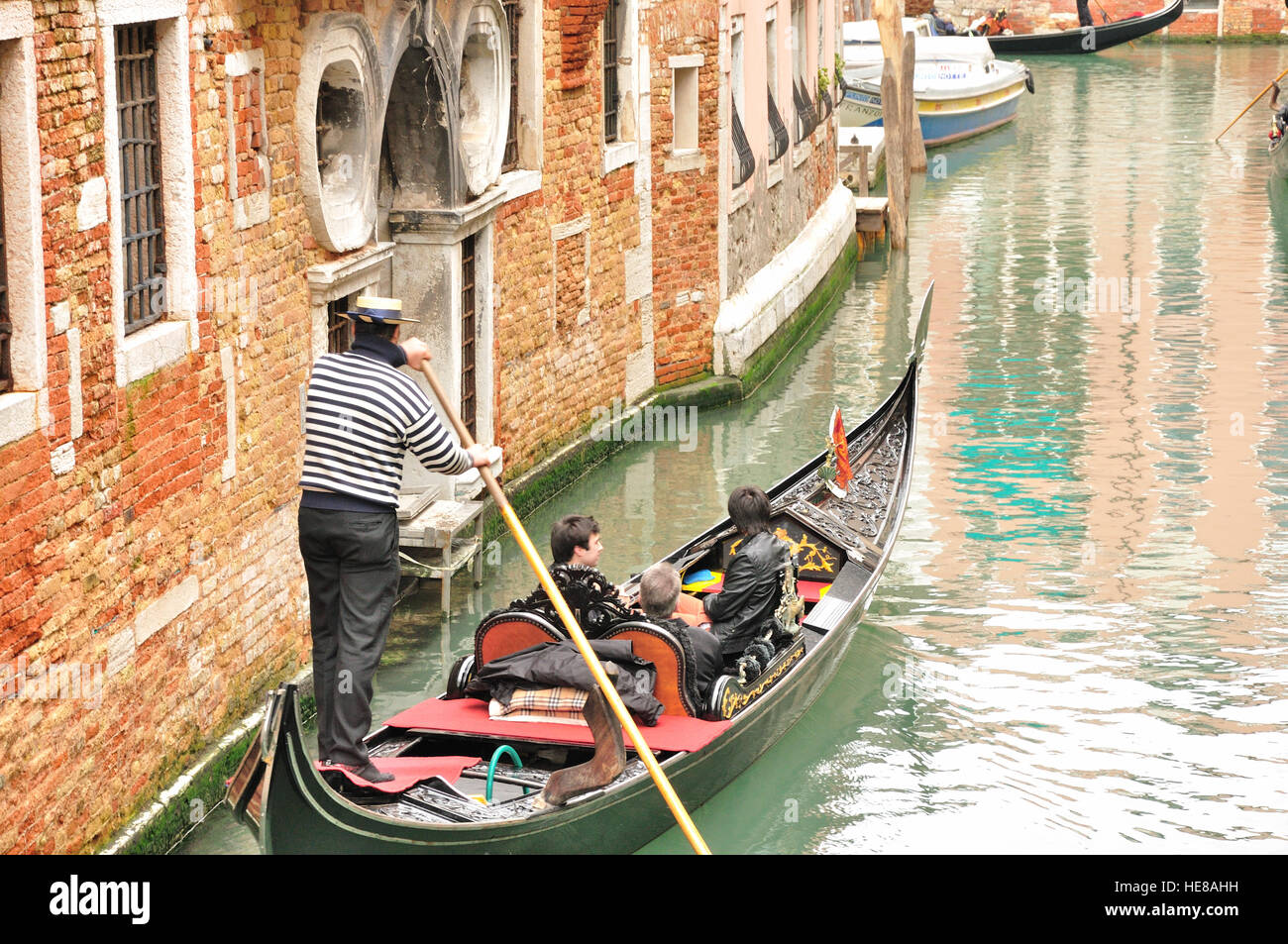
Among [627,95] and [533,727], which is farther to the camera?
[627,95]

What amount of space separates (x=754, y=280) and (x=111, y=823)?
7.98 meters

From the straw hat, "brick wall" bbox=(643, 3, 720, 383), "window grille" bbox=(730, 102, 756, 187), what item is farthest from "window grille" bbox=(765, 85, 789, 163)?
the straw hat

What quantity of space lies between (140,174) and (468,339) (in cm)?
306

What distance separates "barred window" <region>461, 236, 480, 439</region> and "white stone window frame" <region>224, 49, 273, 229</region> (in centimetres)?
213

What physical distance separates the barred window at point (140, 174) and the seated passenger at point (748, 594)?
2.04 meters

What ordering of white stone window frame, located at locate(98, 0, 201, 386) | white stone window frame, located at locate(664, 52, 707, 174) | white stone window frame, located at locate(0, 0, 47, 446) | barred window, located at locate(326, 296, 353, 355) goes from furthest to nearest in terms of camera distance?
white stone window frame, located at locate(664, 52, 707, 174) < barred window, located at locate(326, 296, 353, 355) < white stone window frame, located at locate(98, 0, 201, 386) < white stone window frame, located at locate(0, 0, 47, 446)

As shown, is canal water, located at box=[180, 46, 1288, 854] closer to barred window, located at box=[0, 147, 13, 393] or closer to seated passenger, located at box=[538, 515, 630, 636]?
seated passenger, located at box=[538, 515, 630, 636]

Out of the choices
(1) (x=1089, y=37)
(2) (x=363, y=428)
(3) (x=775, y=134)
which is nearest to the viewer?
(2) (x=363, y=428)

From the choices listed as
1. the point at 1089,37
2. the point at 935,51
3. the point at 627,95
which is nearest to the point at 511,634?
the point at 627,95

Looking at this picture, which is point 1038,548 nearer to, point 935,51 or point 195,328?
point 195,328

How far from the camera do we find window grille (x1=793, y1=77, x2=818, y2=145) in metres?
13.9

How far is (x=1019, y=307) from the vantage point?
1380 centimetres

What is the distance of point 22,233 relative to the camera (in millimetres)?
4477
